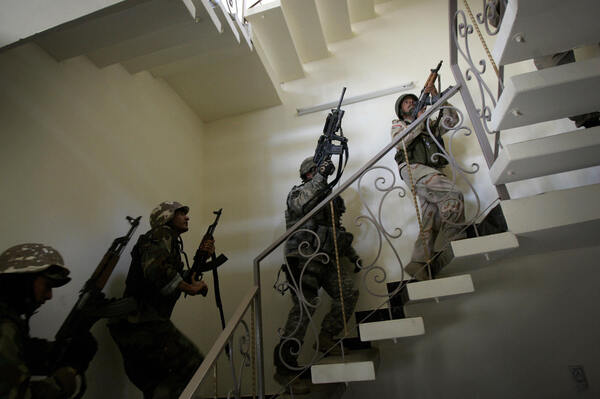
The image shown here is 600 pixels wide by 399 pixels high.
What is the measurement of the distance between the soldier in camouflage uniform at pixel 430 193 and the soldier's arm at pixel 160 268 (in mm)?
1580

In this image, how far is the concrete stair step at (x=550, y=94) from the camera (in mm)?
1493

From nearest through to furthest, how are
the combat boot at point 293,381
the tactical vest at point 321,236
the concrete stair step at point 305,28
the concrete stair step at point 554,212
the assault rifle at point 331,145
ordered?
1. the concrete stair step at point 554,212
2. the combat boot at point 293,381
3. the tactical vest at point 321,236
4. the assault rifle at point 331,145
5. the concrete stair step at point 305,28

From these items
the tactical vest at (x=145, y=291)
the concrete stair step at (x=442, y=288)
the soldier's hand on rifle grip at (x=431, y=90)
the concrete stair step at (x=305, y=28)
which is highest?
the concrete stair step at (x=305, y=28)

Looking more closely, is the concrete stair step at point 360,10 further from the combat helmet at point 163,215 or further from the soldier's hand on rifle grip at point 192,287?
the soldier's hand on rifle grip at point 192,287

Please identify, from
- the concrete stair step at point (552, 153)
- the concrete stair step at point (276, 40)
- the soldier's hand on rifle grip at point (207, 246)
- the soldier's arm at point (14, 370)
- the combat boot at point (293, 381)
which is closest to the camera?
the soldier's arm at point (14, 370)

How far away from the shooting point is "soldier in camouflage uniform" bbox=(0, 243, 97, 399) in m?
1.32

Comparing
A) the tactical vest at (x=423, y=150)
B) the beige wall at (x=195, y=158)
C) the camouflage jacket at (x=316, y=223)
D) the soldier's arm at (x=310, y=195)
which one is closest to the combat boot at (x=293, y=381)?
the beige wall at (x=195, y=158)

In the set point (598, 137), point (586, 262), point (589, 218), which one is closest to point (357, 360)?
point (589, 218)

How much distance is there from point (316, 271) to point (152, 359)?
121 centimetres

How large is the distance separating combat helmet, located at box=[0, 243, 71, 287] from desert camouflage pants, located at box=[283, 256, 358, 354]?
1.45m

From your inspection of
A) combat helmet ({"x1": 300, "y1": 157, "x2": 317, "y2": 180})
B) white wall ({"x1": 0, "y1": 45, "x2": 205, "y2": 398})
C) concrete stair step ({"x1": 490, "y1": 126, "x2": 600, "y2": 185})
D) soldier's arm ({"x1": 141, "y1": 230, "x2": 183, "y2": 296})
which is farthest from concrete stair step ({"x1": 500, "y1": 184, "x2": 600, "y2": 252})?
white wall ({"x1": 0, "y1": 45, "x2": 205, "y2": 398})

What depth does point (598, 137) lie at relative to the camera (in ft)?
5.21

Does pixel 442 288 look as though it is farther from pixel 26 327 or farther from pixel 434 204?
pixel 26 327

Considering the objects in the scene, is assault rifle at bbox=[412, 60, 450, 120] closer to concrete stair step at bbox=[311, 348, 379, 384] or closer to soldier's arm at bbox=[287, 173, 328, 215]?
soldier's arm at bbox=[287, 173, 328, 215]
